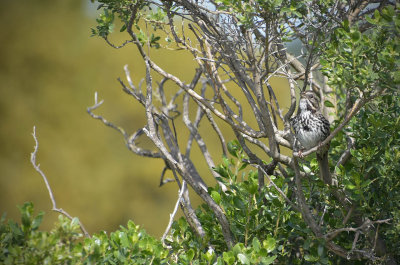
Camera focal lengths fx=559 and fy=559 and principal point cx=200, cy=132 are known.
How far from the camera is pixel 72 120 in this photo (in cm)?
583

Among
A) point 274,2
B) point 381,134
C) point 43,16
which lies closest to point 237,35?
point 274,2

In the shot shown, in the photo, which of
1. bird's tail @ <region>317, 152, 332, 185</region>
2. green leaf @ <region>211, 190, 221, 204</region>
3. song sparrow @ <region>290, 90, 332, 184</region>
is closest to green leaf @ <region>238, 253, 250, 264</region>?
green leaf @ <region>211, 190, 221, 204</region>

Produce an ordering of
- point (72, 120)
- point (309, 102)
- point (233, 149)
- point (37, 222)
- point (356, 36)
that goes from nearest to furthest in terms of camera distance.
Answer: point (37, 222) < point (356, 36) < point (233, 149) < point (309, 102) < point (72, 120)

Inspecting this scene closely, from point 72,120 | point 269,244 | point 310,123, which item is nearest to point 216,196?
point 269,244

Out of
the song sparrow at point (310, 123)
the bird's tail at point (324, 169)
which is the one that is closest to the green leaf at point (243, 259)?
the bird's tail at point (324, 169)

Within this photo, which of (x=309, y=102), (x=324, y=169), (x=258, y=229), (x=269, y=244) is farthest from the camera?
(x=309, y=102)

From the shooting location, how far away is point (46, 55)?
19.2 feet

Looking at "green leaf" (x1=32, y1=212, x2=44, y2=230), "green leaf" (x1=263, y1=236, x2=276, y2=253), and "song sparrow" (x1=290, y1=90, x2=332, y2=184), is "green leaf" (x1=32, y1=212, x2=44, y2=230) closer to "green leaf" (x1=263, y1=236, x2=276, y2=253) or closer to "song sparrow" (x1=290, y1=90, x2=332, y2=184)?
"green leaf" (x1=263, y1=236, x2=276, y2=253)

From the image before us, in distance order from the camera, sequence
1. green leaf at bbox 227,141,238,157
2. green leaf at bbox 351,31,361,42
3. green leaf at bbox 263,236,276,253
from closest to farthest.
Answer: green leaf at bbox 351,31,361,42, green leaf at bbox 263,236,276,253, green leaf at bbox 227,141,238,157

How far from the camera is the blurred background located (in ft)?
18.5

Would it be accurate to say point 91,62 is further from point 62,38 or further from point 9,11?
point 9,11

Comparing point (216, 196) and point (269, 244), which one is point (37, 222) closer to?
point (269, 244)

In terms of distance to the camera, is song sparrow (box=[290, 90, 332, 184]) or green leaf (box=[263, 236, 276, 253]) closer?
green leaf (box=[263, 236, 276, 253])

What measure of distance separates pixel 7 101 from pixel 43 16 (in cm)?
98
